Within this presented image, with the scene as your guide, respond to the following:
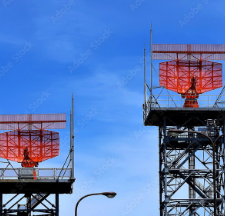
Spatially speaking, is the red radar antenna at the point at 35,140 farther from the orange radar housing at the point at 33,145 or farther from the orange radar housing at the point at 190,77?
the orange radar housing at the point at 190,77

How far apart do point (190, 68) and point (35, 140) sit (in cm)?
2274

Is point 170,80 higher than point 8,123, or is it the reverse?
point 170,80

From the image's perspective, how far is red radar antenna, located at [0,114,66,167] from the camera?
89.8 metres

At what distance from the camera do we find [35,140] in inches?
3548

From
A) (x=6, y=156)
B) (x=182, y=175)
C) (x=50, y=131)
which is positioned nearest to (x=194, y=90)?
(x=182, y=175)

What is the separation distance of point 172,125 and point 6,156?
72.9 feet

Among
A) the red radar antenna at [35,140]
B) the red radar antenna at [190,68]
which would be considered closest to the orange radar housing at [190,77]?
the red radar antenna at [190,68]

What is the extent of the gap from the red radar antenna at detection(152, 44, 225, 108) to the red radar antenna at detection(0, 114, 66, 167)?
15.1 m

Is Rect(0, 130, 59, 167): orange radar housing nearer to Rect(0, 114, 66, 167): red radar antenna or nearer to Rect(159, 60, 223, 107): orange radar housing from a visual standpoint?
Rect(0, 114, 66, 167): red radar antenna

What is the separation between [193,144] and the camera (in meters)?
92.5

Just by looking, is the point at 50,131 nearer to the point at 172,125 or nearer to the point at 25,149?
the point at 25,149

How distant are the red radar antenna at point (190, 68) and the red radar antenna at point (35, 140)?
593 inches

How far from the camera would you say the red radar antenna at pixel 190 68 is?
92375 millimetres

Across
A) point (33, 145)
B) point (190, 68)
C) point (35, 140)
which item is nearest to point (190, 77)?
point (190, 68)
